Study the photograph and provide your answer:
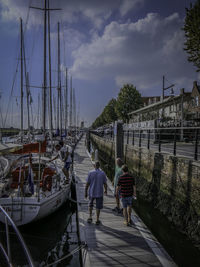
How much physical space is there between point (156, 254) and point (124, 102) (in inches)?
1774

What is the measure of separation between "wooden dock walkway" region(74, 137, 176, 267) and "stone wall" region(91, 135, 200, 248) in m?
1.98

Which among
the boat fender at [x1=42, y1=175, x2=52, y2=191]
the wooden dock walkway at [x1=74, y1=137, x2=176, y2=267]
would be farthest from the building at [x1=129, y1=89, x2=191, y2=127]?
the wooden dock walkway at [x1=74, y1=137, x2=176, y2=267]

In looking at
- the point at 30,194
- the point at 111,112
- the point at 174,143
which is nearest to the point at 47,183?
the point at 30,194

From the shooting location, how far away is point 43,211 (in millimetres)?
7176

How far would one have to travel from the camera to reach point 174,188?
9016 mm

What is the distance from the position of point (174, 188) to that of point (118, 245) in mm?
4610

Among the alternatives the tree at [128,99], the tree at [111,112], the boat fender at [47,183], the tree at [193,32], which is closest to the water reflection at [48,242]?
the boat fender at [47,183]

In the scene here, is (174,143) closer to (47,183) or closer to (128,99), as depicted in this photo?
(47,183)

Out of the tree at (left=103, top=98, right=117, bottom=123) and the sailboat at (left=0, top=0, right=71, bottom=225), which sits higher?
the tree at (left=103, top=98, right=117, bottom=123)

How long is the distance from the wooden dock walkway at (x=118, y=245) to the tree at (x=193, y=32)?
10.3 m

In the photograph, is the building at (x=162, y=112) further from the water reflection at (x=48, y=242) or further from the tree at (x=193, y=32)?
the water reflection at (x=48, y=242)

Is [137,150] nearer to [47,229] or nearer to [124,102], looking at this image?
[47,229]

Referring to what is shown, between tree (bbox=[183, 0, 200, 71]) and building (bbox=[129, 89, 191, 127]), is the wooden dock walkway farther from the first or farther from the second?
building (bbox=[129, 89, 191, 127])

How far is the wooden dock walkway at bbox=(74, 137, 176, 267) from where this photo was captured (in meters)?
4.59
